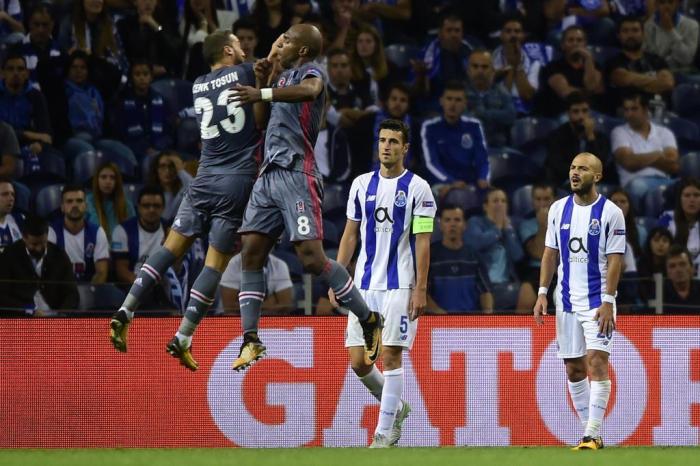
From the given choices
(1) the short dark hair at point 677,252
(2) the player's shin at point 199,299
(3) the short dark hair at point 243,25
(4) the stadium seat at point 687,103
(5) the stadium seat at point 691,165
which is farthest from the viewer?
(4) the stadium seat at point 687,103

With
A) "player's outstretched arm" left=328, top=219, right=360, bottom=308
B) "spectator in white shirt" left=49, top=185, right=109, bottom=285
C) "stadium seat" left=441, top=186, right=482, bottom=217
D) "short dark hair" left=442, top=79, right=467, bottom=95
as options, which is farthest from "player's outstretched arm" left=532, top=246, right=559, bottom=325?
"short dark hair" left=442, top=79, right=467, bottom=95

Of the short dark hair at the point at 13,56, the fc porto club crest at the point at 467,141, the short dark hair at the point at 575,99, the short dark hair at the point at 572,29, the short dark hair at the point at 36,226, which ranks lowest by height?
the short dark hair at the point at 36,226

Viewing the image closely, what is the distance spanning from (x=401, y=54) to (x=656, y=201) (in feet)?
11.1

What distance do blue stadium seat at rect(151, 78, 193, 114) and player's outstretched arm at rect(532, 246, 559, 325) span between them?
632 cm

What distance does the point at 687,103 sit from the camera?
641 inches

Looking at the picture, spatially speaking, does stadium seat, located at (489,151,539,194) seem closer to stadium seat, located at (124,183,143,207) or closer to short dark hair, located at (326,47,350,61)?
short dark hair, located at (326,47,350,61)

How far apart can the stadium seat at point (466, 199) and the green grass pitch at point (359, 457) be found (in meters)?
5.75

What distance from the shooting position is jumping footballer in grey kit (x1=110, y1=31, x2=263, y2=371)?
845 centimetres

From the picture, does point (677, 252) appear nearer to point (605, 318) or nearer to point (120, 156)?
point (605, 318)

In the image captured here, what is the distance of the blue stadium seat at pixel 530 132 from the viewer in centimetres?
1536

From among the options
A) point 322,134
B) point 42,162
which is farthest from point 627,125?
point 42,162

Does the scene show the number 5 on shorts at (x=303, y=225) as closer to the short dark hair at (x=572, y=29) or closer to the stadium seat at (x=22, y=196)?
the stadium seat at (x=22, y=196)

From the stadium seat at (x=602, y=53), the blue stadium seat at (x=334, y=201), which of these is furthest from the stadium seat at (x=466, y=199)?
the stadium seat at (x=602, y=53)

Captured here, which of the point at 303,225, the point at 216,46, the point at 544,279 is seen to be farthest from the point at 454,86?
the point at 303,225
